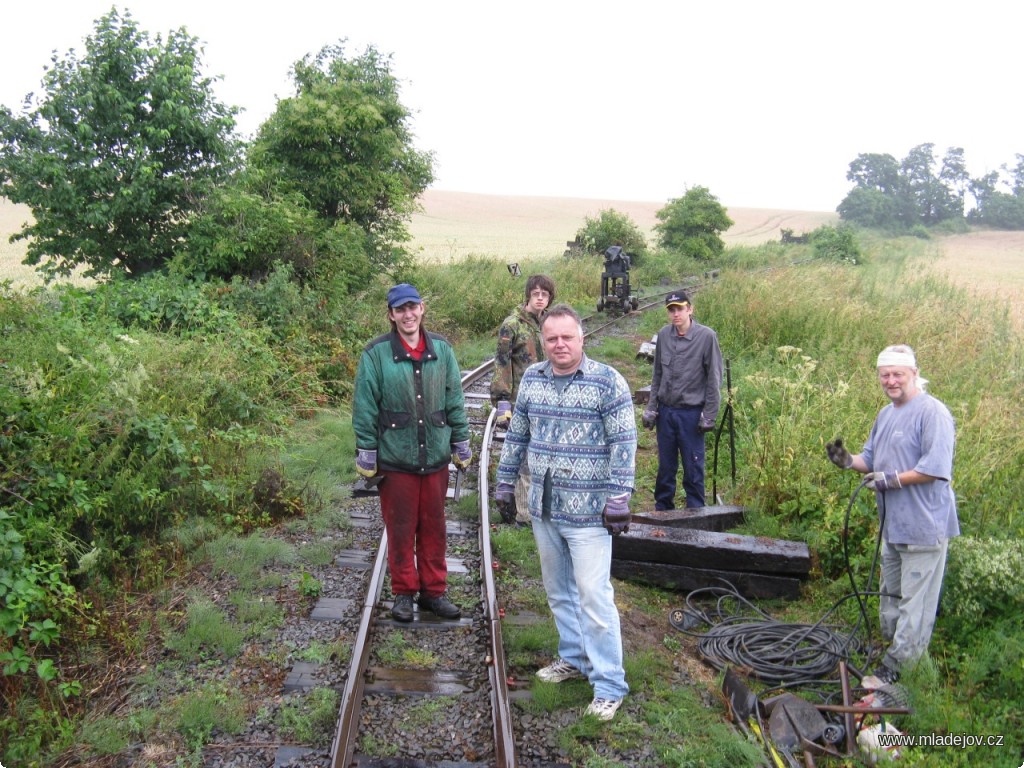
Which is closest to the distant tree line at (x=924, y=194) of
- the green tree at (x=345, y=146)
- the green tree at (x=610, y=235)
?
the green tree at (x=610, y=235)

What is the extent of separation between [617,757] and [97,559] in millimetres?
3523

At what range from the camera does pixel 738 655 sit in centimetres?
482

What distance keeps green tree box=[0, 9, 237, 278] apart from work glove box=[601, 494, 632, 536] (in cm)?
978

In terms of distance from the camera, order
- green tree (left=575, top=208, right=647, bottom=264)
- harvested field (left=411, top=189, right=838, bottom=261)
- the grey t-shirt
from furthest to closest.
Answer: harvested field (left=411, top=189, right=838, bottom=261), green tree (left=575, top=208, right=647, bottom=264), the grey t-shirt

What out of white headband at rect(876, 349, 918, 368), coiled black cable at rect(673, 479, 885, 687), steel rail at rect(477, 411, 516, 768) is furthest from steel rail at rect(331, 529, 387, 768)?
white headband at rect(876, 349, 918, 368)

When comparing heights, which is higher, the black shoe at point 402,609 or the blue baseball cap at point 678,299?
the blue baseball cap at point 678,299

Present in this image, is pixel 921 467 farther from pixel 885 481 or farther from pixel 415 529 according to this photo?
pixel 415 529

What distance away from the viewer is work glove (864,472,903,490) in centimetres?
439

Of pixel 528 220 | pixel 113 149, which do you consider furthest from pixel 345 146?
pixel 528 220

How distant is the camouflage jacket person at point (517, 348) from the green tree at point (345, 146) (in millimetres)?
9676

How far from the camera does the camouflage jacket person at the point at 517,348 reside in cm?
657

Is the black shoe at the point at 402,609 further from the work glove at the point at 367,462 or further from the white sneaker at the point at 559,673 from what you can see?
the white sneaker at the point at 559,673

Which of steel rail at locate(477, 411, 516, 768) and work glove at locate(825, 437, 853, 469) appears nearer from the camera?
steel rail at locate(477, 411, 516, 768)

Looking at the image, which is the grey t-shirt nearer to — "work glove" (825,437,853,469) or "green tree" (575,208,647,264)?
"work glove" (825,437,853,469)
